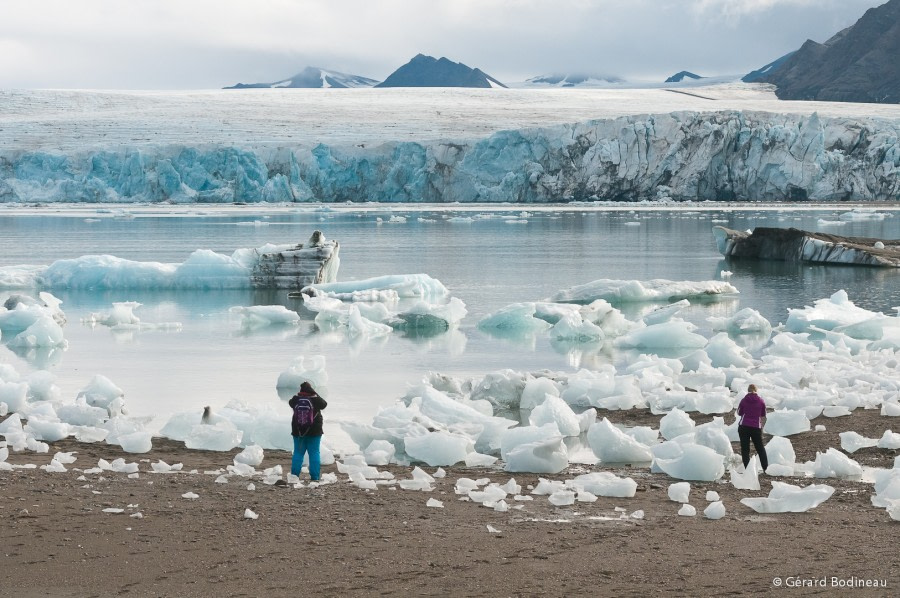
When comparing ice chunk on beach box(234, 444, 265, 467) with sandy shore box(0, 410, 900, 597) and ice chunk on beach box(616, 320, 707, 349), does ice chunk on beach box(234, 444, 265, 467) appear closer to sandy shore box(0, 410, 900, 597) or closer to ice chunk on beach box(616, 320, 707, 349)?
sandy shore box(0, 410, 900, 597)

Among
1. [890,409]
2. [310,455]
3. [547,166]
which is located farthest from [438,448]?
[547,166]

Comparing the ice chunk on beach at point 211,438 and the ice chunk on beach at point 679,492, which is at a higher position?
the ice chunk on beach at point 679,492

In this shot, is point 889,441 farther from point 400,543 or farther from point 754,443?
point 400,543

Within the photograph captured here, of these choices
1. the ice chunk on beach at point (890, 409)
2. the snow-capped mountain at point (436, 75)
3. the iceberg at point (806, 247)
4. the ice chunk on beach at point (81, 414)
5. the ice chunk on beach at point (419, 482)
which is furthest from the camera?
the snow-capped mountain at point (436, 75)

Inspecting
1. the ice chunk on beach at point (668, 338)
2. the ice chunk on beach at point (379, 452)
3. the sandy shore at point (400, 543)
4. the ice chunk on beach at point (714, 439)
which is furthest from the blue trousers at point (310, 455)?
the ice chunk on beach at point (668, 338)

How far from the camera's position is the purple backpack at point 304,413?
5.93 m

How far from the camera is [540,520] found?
5129mm

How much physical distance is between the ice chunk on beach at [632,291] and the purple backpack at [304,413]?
991 centimetres

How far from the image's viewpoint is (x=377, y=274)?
20.6 metres

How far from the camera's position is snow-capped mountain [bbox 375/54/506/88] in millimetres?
138000

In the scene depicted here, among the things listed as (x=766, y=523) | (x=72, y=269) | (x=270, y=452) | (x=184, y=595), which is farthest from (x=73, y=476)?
(x=72, y=269)

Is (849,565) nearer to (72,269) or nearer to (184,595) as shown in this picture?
(184,595)

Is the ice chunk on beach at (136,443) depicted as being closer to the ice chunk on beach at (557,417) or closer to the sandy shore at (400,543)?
the sandy shore at (400,543)

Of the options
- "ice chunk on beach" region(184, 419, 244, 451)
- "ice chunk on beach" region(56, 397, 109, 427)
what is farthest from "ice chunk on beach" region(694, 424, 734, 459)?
"ice chunk on beach" region(56, 397, 109, 427)
